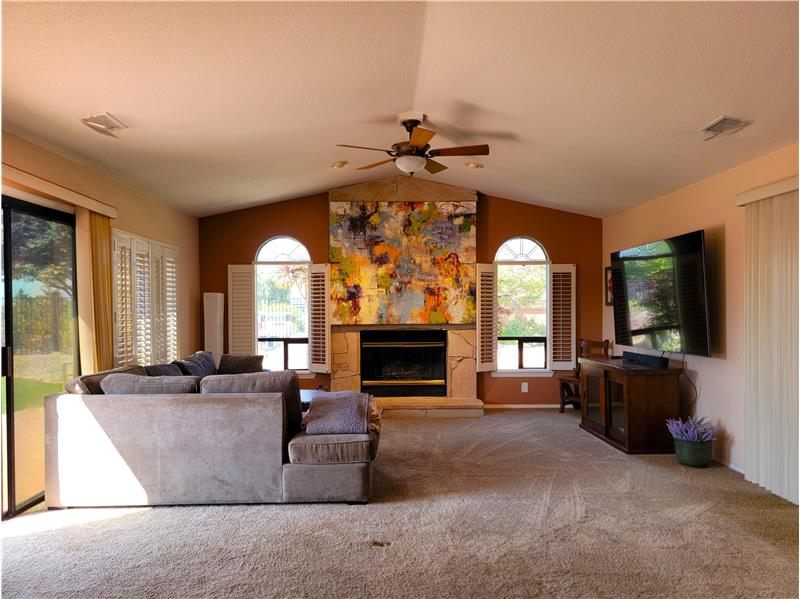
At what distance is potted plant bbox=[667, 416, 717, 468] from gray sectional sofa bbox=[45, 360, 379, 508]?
103 inches

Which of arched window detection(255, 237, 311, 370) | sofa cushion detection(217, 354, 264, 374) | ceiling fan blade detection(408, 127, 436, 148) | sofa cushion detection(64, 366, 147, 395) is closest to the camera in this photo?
sofa cushion detection(64, 366, 147, 395)

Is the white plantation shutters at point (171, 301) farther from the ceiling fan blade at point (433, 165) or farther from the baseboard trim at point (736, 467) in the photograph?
the baseboard trim at point (736, 467)

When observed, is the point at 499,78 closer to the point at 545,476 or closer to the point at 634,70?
the point at 634,70

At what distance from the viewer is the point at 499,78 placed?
3.23 metres

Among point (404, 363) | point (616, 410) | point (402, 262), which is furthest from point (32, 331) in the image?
point (616, 410)

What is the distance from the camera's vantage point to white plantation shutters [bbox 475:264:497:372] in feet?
21.1

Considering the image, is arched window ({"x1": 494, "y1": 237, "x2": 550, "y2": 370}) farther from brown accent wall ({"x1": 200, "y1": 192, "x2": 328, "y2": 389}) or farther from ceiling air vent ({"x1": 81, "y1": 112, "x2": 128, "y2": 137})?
ceiling air vent ({"x1": 81, "y1": 112, "x2": 128, "y2": 137})

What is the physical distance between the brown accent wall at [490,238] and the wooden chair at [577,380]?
0.24 metres

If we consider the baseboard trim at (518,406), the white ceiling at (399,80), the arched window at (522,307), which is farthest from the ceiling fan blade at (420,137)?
the baseboard trim at (518,406)

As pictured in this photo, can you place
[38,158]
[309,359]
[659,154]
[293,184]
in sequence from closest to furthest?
1. [38,158]
2. [659,154]
3. [293,184]
4. [309,359]

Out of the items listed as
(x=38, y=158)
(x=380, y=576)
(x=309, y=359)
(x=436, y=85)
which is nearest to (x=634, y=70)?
(x=436, y=85)

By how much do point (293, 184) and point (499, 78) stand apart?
10.4ft

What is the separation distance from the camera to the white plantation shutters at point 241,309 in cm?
652

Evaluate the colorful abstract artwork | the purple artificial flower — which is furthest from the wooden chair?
the purple artificial flower
